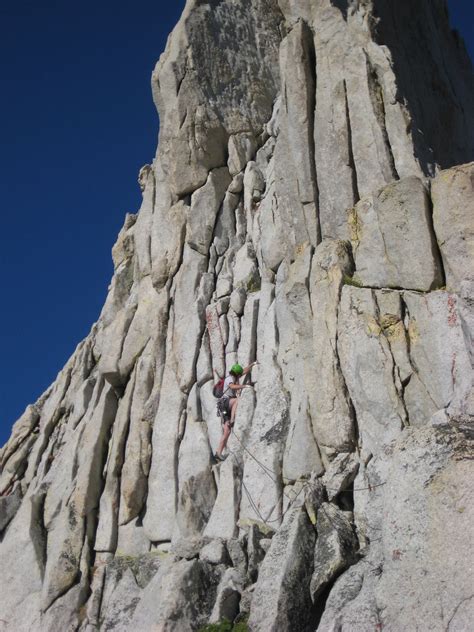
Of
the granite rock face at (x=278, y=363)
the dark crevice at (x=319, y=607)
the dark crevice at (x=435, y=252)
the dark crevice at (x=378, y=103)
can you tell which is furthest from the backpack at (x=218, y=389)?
the dark crevice at (x=319, y=607)

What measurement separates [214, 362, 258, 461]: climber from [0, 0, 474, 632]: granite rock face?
530 mm

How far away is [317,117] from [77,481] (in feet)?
63.9

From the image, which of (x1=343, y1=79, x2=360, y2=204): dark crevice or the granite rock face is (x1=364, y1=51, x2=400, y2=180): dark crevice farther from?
(x1=343, y1=79, x2=360, y2=204): dark crevice

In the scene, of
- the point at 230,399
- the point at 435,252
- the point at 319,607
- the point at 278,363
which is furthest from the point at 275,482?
the point at 435,252

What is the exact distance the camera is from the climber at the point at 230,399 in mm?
28781

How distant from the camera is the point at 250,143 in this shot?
129 feet

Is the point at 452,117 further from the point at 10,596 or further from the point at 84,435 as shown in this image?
the point at 10,596

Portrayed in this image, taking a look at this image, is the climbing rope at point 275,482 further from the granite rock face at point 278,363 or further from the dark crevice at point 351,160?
the dark crevice at point 351,160

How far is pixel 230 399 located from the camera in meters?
29.4

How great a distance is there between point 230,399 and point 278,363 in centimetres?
244

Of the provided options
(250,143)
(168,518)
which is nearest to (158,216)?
(250,143)

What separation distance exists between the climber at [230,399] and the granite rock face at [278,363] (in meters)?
0.53

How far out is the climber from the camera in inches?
1133

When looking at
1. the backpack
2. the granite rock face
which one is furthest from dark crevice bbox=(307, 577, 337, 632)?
the backpack
